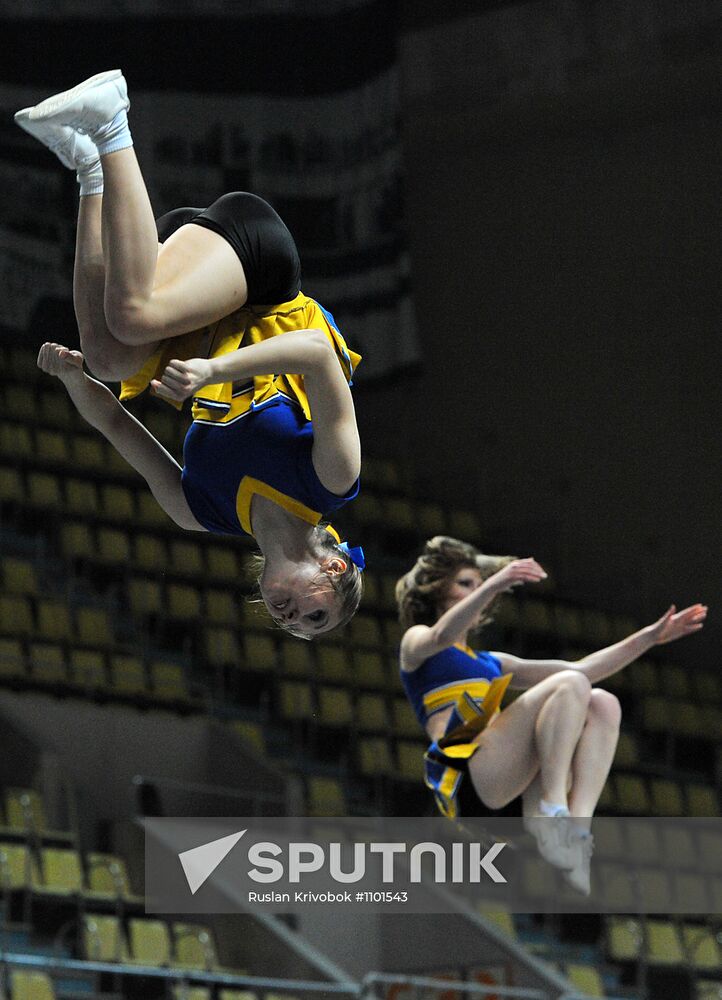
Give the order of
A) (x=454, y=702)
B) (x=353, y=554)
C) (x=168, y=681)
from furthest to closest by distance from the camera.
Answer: (x=168, y=681)
(x=454, y=702)
(x=353, y=554)

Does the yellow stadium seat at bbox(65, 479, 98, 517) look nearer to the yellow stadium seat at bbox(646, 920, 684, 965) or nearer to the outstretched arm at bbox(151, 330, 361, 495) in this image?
the yellow stadium seat at bbox(646, 920, 684, 965)

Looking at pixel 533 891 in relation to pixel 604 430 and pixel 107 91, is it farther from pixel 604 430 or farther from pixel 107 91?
pixel 107 91

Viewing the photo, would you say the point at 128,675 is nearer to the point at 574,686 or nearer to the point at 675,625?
the point at 574,686

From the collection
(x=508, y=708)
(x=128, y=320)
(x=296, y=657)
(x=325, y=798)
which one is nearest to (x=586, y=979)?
(x=325, y=798)

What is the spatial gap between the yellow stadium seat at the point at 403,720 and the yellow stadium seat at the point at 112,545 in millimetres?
2196

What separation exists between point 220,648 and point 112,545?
1.15 metres

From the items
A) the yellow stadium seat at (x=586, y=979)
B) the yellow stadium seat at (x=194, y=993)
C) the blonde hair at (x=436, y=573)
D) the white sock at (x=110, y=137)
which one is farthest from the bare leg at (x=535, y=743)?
the yellow stadium seat at (x=586, y=979)

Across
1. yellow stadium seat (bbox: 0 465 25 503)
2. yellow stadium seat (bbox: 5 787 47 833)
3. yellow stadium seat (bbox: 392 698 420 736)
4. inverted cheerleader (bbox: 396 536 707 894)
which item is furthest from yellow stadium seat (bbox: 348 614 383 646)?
inverted cheerleader (bbox: 396 536 707 894)

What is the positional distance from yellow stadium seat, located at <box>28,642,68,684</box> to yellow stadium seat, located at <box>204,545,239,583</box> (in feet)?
6.79

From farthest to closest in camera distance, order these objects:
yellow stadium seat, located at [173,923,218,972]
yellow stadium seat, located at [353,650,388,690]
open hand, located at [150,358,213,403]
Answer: yellow stadium seat, located at [353,650,388,690]
yellow stadium seat, located at [173,923,218,972]
open hand, located at [150,358,213,403]

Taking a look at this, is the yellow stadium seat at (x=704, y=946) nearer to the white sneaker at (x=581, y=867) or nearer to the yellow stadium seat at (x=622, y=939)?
the yellow stadium seat at (x=622, y=939)

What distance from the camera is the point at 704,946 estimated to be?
10.3 meters

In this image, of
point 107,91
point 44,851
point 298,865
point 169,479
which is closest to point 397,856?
point 298,865

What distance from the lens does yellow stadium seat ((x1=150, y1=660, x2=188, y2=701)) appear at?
10375 mm
